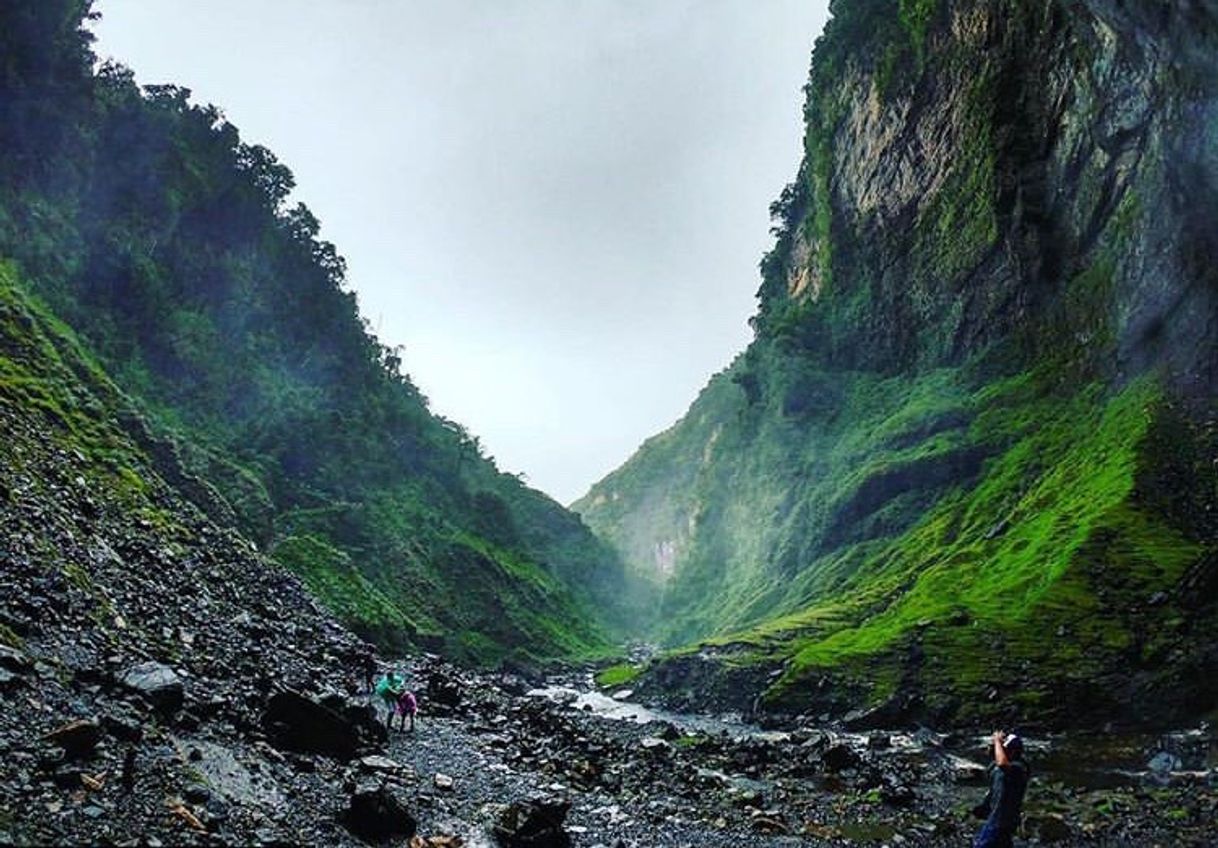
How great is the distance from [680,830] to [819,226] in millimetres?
161397

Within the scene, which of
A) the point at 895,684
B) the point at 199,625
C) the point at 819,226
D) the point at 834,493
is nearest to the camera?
the point at 199,625

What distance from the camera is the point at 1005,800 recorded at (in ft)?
53.2

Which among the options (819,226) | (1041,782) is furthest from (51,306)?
(819,226)

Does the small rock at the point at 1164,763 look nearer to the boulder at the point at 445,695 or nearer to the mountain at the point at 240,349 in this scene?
the boulder at the point at 445,695

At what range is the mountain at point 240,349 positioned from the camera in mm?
79750

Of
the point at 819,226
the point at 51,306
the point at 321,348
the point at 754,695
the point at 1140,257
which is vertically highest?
the point at 819,226

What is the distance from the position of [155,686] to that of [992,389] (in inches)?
4225

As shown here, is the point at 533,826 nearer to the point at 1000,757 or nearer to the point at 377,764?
the point at 377,764

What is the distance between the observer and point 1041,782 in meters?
30.2

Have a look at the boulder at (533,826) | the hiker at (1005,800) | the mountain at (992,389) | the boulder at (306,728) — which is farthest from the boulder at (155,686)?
the mountain at (992,389)

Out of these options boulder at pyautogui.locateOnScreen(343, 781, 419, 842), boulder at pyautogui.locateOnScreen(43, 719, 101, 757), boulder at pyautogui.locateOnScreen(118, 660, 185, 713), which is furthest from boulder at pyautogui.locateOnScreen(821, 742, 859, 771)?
boulder at pyautogui.locateOnScreen(43, 719, 101, 757)

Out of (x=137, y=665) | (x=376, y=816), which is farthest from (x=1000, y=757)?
(x=137, y=665)

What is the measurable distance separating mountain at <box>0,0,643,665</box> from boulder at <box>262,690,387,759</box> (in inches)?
1114

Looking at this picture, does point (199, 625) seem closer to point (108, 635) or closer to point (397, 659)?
point (108, 635)
